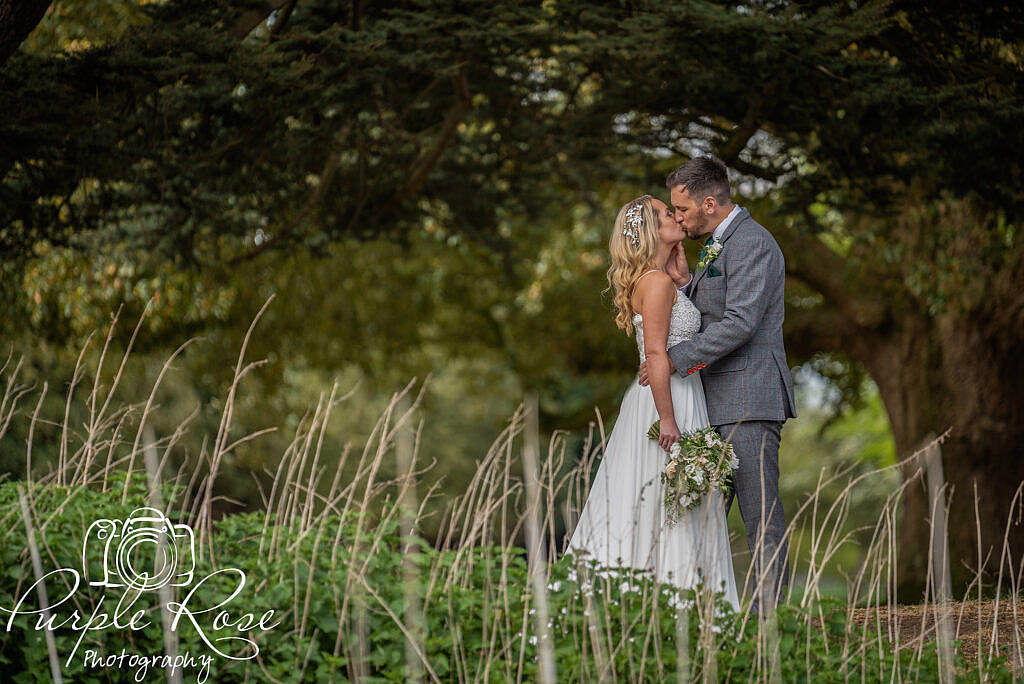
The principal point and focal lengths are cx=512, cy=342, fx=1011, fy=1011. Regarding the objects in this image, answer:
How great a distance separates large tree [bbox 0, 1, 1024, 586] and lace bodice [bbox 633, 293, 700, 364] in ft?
6.74

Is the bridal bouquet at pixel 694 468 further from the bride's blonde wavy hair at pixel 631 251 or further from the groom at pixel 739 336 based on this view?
the bride's blonde wavy hair at pixel 631 251

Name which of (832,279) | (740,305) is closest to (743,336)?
(740,305)

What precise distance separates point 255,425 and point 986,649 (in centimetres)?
1025

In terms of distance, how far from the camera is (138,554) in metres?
3.36

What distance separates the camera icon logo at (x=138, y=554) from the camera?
3.23 m

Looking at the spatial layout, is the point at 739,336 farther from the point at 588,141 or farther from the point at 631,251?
the point at 588,141

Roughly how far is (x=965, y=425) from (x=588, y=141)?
406 centimetres

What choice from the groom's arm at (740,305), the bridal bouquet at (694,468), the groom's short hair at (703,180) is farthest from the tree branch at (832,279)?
the bridal bouquet at (694,468)

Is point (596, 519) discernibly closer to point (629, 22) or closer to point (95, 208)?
point (629, 22)

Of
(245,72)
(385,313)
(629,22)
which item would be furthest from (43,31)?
(385,313)

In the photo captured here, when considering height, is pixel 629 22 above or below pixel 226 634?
above

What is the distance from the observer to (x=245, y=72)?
19.2 ft

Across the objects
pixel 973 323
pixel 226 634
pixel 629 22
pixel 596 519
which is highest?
pixel 629 22

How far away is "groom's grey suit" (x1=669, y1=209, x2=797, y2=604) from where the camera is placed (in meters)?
3.95
